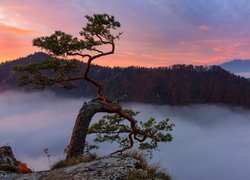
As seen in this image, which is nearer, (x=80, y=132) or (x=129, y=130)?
(x=80, y=132)

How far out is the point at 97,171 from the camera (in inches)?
486

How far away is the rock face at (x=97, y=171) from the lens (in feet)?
39.2

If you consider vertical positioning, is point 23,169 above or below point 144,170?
below

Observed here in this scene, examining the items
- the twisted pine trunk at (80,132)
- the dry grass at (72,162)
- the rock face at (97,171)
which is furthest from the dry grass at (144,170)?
the twisted pine trunk at (80,132)

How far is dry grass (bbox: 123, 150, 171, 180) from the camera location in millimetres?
11401

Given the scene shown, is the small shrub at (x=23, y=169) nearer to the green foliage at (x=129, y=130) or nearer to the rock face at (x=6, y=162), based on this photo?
the rock face at (x=6, y=162)

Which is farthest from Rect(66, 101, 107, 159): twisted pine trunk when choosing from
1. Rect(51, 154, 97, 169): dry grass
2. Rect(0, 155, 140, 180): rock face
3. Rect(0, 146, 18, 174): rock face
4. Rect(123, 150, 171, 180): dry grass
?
Rect(0, 155, 140, 180): rock face

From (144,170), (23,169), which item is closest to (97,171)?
(144,170)

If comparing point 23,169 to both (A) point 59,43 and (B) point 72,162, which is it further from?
(A) point 59,43

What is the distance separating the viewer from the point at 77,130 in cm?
1900

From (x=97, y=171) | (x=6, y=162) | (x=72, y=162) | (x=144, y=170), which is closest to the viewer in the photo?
(x=144, y=170)

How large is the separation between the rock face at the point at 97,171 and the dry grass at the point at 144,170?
0.32 m

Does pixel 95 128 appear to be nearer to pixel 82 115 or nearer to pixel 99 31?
pixel 82 115

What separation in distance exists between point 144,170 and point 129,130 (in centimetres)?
1153
